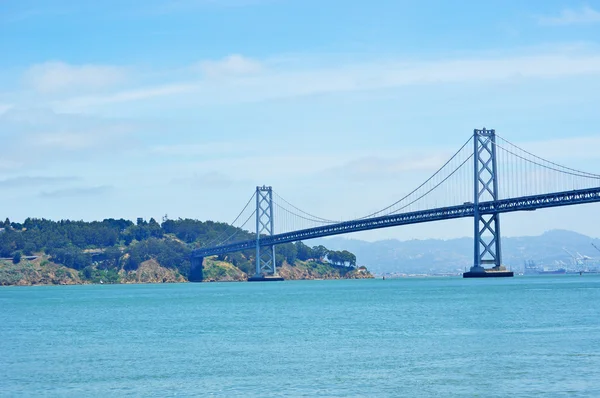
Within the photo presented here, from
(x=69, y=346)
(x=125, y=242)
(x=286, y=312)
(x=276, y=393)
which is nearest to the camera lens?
(x=276, y=393)

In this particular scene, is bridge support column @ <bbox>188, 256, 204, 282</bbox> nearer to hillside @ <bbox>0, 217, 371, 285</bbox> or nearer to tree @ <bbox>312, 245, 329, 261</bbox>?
hillside @ <bbox>0, 217, 371, 285</bbox>

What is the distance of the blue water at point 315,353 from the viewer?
22.9m

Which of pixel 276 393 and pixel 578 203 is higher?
pixel 578 203

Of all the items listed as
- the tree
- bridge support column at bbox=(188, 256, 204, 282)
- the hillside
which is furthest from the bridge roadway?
the tree

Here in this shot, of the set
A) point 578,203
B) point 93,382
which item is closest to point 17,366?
point 93,382

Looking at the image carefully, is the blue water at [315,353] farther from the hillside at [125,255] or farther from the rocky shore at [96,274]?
the hillside at [125,255]

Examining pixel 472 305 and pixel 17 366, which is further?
pixel 472 305

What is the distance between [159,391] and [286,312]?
27.0m

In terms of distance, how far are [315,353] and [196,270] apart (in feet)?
391

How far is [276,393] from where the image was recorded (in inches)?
877

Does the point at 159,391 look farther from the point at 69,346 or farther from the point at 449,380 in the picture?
the point at 69,346

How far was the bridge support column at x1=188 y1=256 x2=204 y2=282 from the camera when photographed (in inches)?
5773

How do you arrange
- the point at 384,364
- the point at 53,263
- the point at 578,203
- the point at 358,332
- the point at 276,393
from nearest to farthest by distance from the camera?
the point at 276,393 < the point at 384,364 < the point at 358,332 < the point at 578,203 < the point at 53,263

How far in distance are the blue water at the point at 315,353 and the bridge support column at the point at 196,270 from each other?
97.9 metres
